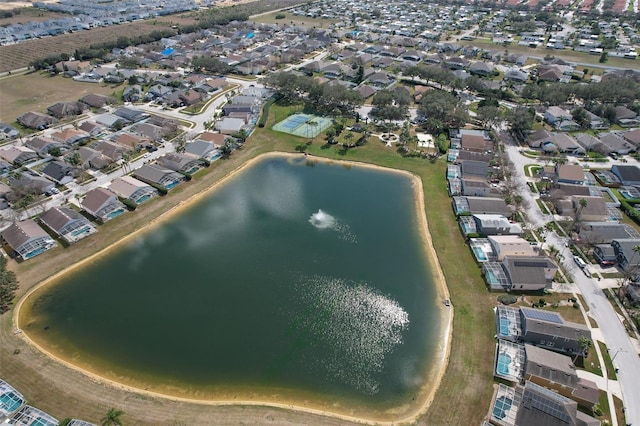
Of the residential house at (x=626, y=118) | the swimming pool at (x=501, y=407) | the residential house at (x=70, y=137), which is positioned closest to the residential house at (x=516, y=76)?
the residential house at (x=626, y=118)

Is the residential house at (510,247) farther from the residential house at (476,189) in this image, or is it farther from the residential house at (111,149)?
the residential house at (111,149)

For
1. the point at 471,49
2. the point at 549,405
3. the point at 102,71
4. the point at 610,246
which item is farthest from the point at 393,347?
the point at 471,49

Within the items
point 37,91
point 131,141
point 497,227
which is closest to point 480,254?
point 497,227

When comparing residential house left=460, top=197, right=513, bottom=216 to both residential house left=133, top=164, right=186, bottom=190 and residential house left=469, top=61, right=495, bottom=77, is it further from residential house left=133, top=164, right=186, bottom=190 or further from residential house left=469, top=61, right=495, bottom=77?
residential house left=469, top=61, right=495, bottom=77

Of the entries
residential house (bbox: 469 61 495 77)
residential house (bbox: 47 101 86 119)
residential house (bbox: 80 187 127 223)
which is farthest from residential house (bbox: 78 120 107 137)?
residential house (bbox: 469 61 495 77)

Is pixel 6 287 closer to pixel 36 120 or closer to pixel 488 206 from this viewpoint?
pixel 36 120
